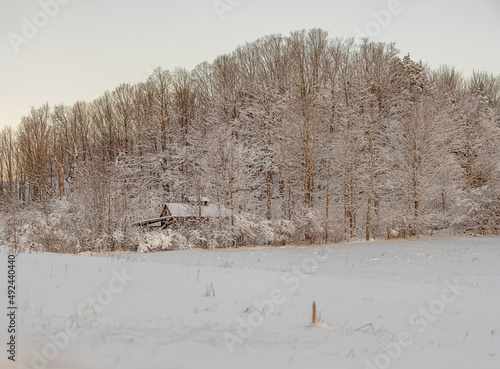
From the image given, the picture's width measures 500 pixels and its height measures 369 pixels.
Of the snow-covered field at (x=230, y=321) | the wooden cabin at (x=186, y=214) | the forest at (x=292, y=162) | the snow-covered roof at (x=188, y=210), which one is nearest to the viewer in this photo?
the snow-covered field at (x=230, y=321)

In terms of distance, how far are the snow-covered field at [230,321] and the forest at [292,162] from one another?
19.7m

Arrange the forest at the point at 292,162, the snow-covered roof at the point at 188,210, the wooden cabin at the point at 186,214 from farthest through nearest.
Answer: the snow-covered roof at the point at 188,210
the wooden cabin at the point at 186,214
the forest at the point at 292,162

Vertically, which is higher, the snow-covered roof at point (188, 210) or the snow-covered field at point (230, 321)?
the snow-covered roof at point (188, 210)

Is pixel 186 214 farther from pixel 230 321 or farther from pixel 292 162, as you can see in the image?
pixel 230 321

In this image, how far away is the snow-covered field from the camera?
473cm

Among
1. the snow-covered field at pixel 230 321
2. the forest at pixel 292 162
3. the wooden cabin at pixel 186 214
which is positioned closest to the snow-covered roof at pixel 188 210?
the wooden cabin at pixel 186 214

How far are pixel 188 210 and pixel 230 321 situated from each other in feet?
90.6

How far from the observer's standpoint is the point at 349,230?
32406 mm

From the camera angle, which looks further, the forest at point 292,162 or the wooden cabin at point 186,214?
the wooden cabin at point 186,214

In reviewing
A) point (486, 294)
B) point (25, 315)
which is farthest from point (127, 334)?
point (486, 294)

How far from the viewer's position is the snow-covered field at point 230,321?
4.73 metres

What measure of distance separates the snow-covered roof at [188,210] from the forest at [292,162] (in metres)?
0.88

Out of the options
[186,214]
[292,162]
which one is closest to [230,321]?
[186,214]

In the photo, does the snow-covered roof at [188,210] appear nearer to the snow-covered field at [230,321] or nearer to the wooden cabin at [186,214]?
the wooden cabin at [186,214]
